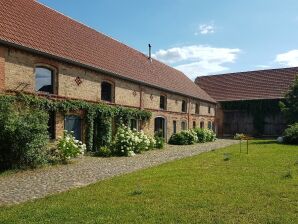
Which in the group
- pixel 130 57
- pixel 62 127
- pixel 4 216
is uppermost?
pixel 130 57

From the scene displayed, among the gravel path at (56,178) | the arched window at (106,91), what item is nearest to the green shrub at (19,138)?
the gravel path at (56,178)

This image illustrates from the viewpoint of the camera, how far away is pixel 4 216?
6660 millimetres

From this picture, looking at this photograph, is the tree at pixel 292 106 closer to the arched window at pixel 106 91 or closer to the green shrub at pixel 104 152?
the arched window at pixel 106 91

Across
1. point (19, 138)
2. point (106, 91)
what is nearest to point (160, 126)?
point (106, 91)

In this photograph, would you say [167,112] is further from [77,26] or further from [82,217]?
[82,217]

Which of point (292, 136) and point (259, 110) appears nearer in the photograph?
point (292, 136)

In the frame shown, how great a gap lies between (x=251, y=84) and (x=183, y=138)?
19905 millimetres

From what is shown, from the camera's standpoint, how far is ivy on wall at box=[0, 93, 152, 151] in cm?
1467

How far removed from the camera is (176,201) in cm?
764

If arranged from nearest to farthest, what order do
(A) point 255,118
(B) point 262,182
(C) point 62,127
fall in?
1. (B) point 262,182
2. (C) point 62,127
3. (A) point 255,118

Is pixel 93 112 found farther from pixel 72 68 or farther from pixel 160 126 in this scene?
pixel 160 126

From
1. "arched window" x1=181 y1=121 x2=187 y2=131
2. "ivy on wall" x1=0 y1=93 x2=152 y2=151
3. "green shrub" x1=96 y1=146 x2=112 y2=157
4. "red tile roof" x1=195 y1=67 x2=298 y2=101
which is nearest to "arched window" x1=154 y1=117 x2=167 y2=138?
"ivy on wall" x1=0 y1=93 x2=152 y2=151

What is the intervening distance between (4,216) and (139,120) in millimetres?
17258

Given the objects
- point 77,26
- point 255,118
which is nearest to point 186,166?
point 77,26
